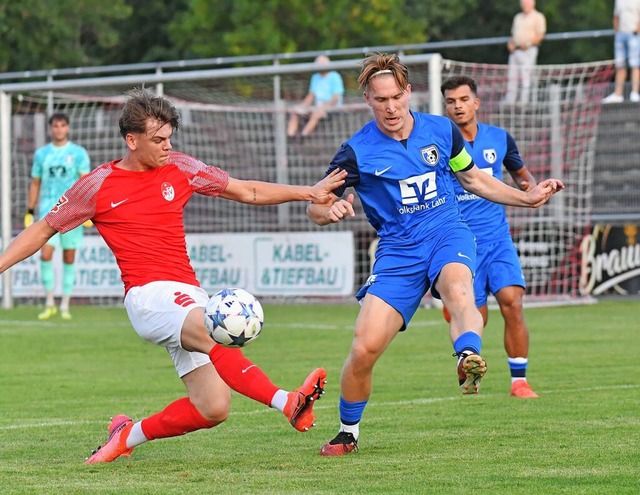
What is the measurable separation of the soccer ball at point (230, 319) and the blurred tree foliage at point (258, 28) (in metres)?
27.7

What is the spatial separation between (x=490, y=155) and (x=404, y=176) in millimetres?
2859

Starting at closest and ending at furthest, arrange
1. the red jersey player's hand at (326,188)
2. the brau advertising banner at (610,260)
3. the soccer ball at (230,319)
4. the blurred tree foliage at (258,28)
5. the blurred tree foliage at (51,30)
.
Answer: the soccer ball at (230,319)
the red jersey player's hand at (326,188)
the brau advertising banner at (610,260)
the blurred tree foliage at (258,28)
the blurred tree foliage at (51,30)

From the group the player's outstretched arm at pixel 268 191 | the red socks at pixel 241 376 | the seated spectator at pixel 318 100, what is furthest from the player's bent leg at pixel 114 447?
the seated spectator at pixel 318 100

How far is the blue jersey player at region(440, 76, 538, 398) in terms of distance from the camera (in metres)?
9.98

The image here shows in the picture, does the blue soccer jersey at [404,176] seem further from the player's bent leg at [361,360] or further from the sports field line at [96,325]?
the sports field line at [96,325]

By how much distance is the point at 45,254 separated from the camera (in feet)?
57.9

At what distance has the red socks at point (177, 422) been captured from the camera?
7223 mm

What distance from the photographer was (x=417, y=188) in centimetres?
757

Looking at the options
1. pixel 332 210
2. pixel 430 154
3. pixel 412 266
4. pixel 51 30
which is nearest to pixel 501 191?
pixel 430 154

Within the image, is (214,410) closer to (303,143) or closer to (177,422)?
(177,422)

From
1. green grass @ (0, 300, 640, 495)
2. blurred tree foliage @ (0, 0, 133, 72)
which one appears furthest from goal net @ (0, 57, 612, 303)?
blurred tree foliage @ (0, 0, 133, 72)

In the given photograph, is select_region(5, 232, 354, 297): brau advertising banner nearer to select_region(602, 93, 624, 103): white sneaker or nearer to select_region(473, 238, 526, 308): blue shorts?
select_region(602, 93, 624, 103): white sneaker

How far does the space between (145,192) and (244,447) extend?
159 centimetres

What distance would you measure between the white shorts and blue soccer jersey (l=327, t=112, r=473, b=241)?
106 centimetres
